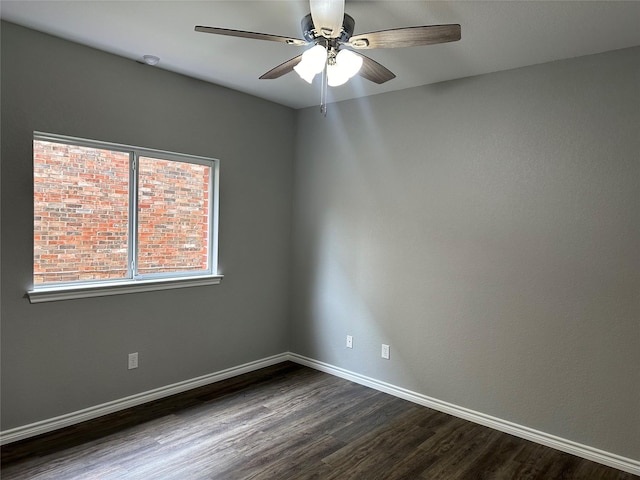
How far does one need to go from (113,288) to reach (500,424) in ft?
9.64

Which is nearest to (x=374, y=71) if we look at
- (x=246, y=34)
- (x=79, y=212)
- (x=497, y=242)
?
(x=246, y=34)

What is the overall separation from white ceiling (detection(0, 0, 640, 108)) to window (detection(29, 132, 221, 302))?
28.5 inches

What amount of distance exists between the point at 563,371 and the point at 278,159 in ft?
9.80

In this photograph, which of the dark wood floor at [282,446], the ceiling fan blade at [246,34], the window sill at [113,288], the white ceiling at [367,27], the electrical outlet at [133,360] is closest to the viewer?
the ceiling fan blade at [246,34]

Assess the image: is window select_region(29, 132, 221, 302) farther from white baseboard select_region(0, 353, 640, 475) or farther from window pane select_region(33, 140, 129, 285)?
white baseboard select_region(0, 353, 640, 475)

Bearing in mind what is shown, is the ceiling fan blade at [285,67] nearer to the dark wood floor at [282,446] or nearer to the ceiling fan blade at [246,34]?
the ceiling fan blade at [246,34]

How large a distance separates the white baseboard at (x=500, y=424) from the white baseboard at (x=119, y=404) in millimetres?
772

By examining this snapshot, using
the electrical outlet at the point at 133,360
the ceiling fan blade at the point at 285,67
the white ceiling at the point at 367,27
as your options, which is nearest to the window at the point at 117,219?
the electrical outlet at the point at 133,360

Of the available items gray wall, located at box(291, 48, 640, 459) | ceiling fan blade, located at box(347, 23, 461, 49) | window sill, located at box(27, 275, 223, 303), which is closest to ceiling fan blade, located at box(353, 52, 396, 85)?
ceiling fan blade, located at box(347, 23, 461, 49)

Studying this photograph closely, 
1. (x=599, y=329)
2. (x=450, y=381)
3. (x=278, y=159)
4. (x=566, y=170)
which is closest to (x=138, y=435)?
(x=450, y=381)

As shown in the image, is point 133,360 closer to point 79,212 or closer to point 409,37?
point 79,212

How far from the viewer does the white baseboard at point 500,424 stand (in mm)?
2594

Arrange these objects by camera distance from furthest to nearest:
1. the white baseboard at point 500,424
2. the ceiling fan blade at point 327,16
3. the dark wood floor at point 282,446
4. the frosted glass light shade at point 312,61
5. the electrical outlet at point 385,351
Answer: the electrical outlet at point 385,351 → the white baseboard at point 500,424 → the dark wood floor at point 282,446 → the frosted glass light shade at point 312,61 → the ceiling fan blade at point 327,16

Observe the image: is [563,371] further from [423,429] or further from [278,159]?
[278,159]
